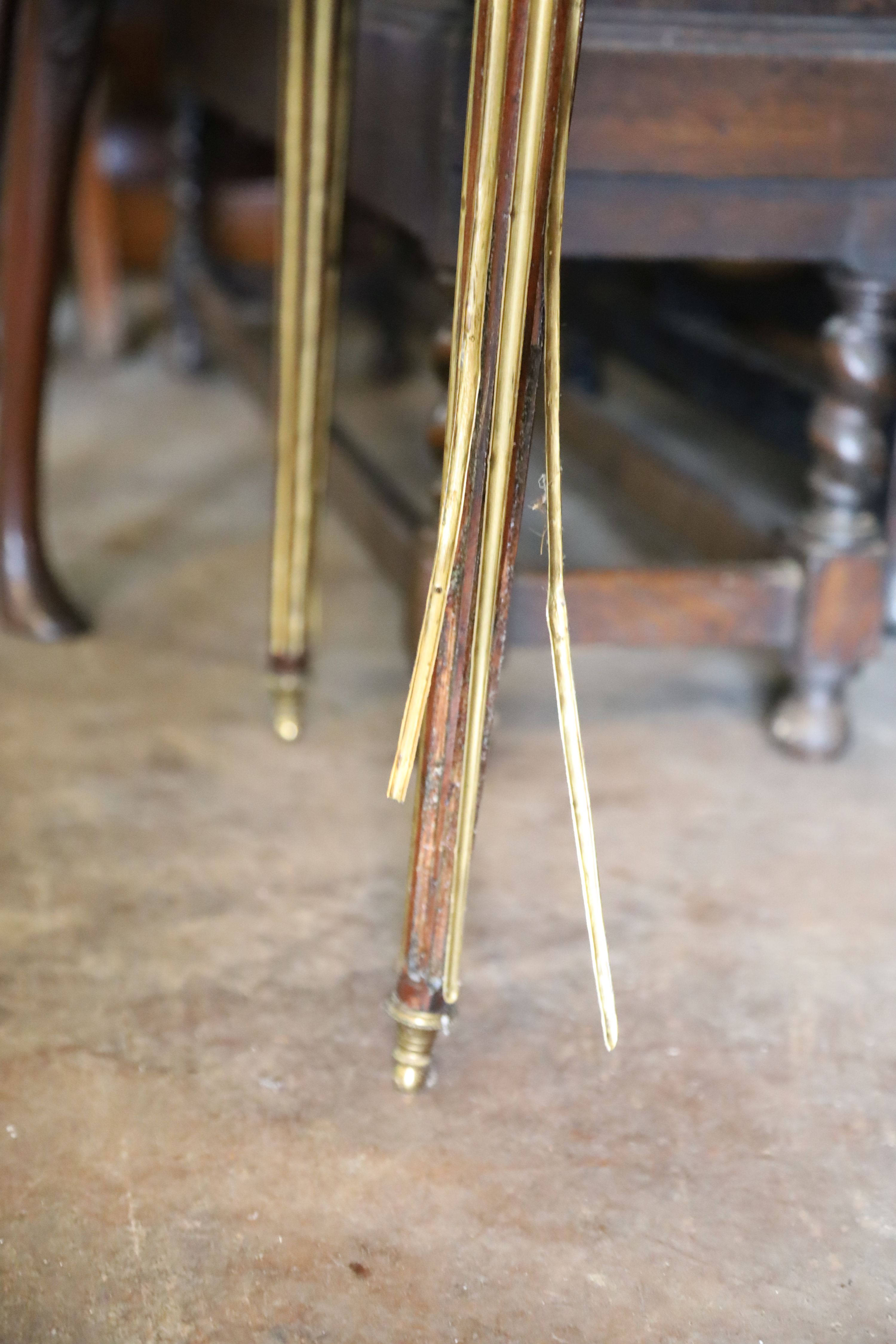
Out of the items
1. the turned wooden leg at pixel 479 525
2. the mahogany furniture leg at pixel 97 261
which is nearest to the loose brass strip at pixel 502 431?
the turned wooden leg at pixel 479 525

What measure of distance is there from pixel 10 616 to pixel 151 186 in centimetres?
182

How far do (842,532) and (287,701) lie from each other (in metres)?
0.64

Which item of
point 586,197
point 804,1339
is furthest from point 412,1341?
point 586,197

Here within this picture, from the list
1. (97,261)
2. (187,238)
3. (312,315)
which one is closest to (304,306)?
(312,315)

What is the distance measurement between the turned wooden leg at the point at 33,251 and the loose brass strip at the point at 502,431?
1008mm

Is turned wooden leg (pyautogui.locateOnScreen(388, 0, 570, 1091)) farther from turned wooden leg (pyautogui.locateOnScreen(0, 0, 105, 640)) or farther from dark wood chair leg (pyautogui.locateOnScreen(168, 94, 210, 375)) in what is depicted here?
dark wood chair leg (pyautogui.locateOnScreen(168, 94, 210, 375))

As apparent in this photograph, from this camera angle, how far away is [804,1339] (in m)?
0.89

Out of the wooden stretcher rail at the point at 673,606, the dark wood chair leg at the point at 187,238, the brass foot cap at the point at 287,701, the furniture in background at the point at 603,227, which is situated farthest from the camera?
the dark wood chair leg at the point at 187,238

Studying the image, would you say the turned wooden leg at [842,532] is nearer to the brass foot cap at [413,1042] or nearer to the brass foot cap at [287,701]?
the brass foot cap at [287,701]

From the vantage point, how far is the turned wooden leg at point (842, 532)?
1.48 metres

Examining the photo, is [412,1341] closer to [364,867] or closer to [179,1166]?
[179,1166]

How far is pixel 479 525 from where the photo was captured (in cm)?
96

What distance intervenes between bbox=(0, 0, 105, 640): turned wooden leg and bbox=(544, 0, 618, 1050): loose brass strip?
964 mm

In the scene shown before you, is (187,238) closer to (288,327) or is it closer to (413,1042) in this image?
(288,327)
